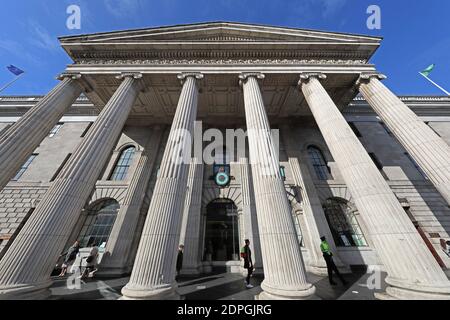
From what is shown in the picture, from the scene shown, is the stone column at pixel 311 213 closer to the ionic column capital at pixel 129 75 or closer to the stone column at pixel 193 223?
the stone column at pixel 193 223

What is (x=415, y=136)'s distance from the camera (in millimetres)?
7965

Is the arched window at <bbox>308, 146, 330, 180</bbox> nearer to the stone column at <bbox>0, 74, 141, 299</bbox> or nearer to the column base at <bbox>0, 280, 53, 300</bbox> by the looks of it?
the stone column at <bbox>0, 74, 141, 299</bbox>

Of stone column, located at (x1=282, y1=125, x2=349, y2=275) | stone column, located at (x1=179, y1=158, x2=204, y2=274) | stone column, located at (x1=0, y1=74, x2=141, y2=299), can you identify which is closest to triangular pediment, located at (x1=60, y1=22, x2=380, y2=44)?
stone column, located at (x1=0, y1=74, x2=141, y2=299)

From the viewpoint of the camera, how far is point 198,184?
12.1m

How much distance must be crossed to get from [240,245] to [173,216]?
6.73 meters

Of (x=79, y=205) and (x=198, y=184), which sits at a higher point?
(x=198, y=184)

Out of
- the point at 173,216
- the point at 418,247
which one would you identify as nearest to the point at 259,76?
the point at 173,216

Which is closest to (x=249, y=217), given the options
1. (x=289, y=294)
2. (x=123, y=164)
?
(x=289, y=294)

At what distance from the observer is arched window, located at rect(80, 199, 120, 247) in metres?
11.2

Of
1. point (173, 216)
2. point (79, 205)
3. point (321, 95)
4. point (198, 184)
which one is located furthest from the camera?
point (198, 184)

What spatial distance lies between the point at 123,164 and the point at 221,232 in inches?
375

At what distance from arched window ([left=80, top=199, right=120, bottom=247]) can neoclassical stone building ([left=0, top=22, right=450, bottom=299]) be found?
77 mm

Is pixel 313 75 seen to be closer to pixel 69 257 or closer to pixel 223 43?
pixel 223 43
